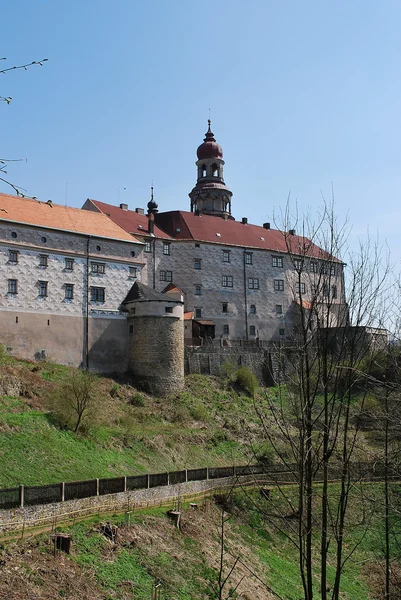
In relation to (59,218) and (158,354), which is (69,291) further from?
(158,354)

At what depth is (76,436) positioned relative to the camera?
28500 millimetres

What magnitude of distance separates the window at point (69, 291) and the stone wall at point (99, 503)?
18358 millimetres

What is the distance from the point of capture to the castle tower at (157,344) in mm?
41375

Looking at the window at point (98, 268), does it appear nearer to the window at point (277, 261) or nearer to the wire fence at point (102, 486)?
the wire fence at point (102, 486)

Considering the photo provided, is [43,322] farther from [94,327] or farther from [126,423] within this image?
[126,423]

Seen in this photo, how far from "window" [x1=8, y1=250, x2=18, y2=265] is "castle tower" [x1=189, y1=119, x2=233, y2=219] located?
34086 mm

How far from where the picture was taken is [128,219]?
52.7m

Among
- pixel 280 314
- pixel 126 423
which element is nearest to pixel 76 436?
pixel 126 423

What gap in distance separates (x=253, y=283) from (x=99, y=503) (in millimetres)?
37125

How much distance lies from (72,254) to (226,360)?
47.1ft

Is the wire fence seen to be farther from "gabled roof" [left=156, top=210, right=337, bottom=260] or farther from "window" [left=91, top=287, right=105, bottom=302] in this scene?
"gabled roof" [left=156, top=210, right=337, bottom=260]

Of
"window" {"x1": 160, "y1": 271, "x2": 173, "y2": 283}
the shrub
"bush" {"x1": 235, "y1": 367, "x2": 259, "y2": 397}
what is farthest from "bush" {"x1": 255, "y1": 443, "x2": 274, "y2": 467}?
"window" {"x1": 160, "y1": 271, "x2": 173, "y2": 283}

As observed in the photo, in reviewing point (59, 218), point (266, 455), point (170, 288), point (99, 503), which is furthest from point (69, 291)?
point (99, 503)

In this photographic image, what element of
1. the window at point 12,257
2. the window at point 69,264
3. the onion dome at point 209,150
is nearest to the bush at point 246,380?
the window at point 69,264
